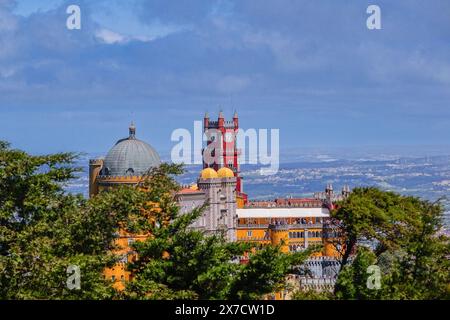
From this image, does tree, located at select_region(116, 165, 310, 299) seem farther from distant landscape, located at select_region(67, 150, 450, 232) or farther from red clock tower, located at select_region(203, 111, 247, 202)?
red clock tower, located at select_region(203, 111, 247, 202)

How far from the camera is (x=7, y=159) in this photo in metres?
41.1

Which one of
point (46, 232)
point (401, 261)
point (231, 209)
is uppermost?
point (46, 232)

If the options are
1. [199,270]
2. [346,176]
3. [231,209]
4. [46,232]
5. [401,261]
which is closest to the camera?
[199,270]

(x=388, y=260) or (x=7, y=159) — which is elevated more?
(x=7, y=159)

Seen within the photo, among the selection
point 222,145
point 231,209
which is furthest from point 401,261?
point 222,145

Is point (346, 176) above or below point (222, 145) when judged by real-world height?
below

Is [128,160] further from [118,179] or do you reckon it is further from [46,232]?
[46,232]

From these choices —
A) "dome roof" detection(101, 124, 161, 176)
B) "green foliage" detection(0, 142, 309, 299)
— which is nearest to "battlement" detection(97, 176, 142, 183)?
"dome roof" detection(101, 124, 161, 176)

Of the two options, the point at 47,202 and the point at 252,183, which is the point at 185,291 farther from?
the point at 252,183

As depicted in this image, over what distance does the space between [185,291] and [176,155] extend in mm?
60612

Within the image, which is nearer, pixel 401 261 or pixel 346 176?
pixel 401 261

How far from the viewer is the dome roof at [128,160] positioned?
82250mm

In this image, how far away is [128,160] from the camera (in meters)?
82.4
